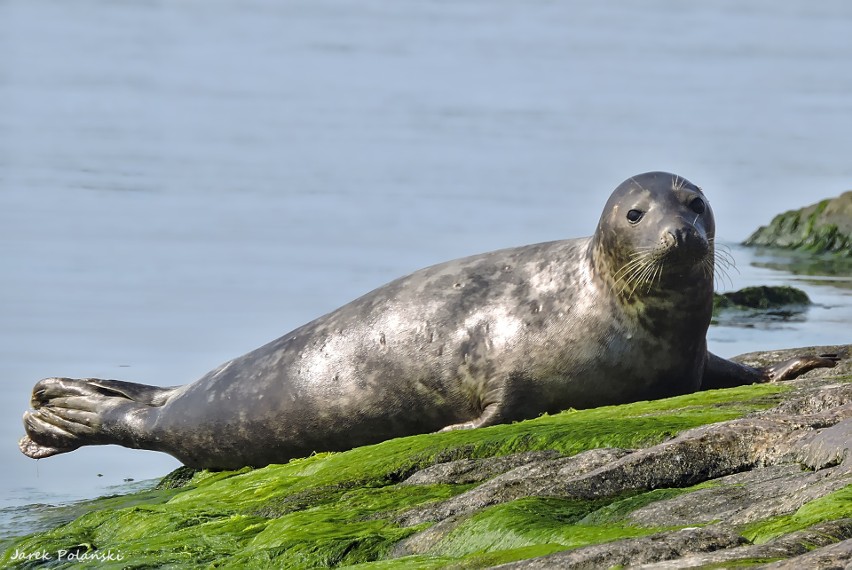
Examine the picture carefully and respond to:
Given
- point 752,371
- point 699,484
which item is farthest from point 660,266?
point 699,484

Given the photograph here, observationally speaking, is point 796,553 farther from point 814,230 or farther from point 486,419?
point 814,230

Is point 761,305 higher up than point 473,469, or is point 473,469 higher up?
point 761,305

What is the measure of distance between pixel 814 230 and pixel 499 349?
13.6 meters

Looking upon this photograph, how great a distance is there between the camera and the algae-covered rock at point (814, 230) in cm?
2150

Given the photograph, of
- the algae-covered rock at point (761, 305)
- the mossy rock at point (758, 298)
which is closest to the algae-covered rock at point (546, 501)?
the algae-covered rock at point (761, 305)

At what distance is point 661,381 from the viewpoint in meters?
9.01

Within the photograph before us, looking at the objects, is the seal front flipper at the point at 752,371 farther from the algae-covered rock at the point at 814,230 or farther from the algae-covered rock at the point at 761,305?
the algae-covered rock at the point at 814,230

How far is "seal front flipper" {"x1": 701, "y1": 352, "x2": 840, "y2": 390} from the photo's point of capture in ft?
30.8

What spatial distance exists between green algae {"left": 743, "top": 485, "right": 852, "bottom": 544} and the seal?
3.56 metres

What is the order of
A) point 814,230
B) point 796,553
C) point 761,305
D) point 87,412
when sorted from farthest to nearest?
point 814,230 < point 761,305 < point 87,412 < point 796,553

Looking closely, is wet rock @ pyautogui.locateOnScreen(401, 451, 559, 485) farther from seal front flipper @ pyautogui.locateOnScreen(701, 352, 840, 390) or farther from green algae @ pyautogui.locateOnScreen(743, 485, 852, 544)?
seal front flipper @ pyautogui.locateOnScreen(701, 352, 840, 390)

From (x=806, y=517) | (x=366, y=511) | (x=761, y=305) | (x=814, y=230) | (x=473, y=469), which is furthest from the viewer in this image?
(x=814, y=230)

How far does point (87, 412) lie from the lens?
10508 mm

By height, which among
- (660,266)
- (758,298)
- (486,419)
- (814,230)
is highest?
(814,230)
